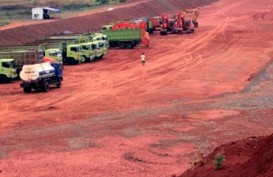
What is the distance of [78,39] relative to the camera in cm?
5847

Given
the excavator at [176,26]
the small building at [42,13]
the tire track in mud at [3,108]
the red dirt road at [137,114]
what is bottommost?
the tire track in mud at [3,108]

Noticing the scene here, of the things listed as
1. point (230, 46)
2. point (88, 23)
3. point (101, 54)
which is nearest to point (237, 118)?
point (101, 54)

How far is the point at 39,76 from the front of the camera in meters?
40.4

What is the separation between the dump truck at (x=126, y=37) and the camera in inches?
2571

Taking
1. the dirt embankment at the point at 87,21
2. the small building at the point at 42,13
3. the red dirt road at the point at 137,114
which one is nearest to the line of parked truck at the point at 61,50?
the red dirt road at the point at 137,114

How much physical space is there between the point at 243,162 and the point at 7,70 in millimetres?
32336

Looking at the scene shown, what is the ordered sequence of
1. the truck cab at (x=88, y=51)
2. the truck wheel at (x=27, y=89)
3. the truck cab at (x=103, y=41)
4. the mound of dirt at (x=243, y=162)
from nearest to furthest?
1. the mound of dirt at (x=243, y=162)
2. the truck wheel at (x=27, y=89)
3. the truck cab at (x=88, y=51)
4. the truck cab at (x=103, y=41)

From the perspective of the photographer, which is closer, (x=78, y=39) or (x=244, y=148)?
(x=244, y=148)

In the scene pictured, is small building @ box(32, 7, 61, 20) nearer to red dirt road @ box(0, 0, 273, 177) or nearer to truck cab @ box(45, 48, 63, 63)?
red dirt road @ box(0, 0, 273, 177)

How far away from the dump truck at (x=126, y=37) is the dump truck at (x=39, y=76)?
23.7 m

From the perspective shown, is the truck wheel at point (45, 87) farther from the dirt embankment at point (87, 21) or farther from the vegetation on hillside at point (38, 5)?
the vegetation on hillside at point (38, 5)

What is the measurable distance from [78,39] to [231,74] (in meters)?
18.1

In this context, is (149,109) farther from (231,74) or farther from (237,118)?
(231,74)

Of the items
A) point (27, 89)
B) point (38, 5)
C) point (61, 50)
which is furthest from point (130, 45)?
point (38, 5)
